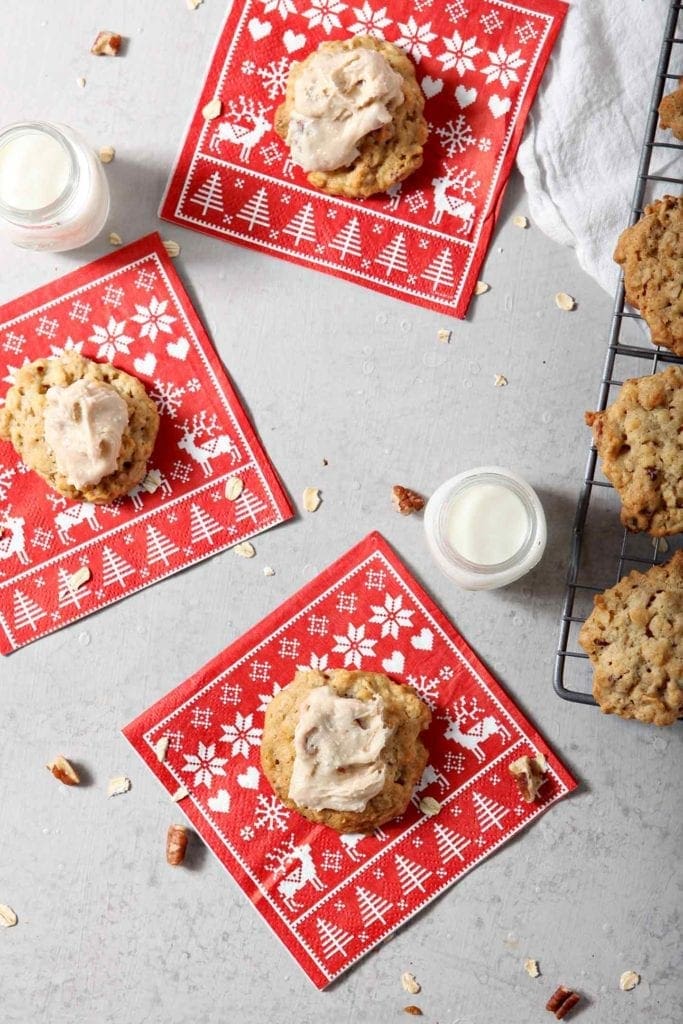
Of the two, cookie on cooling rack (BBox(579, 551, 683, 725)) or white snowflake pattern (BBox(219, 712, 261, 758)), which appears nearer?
cookie on cooling rack (BBox(579, 551, 683, 725))

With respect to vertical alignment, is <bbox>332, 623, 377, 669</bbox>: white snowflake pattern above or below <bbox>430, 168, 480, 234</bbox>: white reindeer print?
below

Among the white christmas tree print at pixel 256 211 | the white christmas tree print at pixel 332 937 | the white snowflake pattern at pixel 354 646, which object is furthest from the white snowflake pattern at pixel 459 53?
the white christmas tree print at pixel 332 937

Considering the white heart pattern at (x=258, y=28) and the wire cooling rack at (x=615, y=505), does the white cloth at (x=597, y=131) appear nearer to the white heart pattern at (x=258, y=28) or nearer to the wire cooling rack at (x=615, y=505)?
the wire cooling rack at (x=615, y=505)

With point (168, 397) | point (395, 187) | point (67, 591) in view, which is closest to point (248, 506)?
point (168, 397)

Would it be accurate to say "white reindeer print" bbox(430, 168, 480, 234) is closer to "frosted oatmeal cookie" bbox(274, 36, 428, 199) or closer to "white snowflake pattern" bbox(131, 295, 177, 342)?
"frosted oatmeal cookie" bbox(274, 36, 428, 199)

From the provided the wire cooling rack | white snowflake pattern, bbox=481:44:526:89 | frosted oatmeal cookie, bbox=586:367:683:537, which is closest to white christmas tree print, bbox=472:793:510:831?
the wire cooling rack

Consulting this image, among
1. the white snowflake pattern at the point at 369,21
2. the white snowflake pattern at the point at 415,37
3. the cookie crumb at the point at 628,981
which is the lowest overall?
the cookie crumb at the point at 628,981

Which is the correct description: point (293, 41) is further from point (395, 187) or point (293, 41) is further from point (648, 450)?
point (648, 450)
